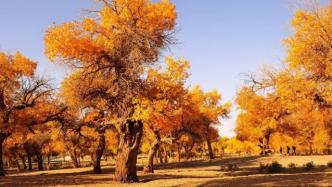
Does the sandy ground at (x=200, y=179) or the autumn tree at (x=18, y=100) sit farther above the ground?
the autumn tree at (x=18, y=100)

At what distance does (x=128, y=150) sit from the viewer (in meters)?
25.1

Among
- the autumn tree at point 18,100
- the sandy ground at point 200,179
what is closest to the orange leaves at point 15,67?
the autumn tree at point 18,100

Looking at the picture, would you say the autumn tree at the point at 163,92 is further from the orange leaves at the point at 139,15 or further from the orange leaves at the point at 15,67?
the orange leaves at the point at 15,67

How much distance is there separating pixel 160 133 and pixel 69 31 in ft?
63.8

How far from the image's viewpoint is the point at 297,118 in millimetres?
70688

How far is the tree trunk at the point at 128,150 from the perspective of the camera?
25.0 meters

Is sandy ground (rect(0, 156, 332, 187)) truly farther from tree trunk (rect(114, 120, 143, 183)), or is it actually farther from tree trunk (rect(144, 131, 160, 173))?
tree trunk (rect(144, 131, 160, 173))

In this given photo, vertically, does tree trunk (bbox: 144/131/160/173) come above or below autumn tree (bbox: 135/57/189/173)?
below

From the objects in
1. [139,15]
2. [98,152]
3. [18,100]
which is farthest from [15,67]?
[139,15]

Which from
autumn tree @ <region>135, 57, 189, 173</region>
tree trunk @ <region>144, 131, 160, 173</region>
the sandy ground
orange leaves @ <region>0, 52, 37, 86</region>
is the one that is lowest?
the sandy ground

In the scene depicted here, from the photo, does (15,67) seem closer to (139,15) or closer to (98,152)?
(98,152)

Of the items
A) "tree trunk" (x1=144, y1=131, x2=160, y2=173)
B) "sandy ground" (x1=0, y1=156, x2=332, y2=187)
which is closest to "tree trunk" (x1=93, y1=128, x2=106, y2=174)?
"tree trunk" (x1=144, y1=131, x2=160, y2=173)

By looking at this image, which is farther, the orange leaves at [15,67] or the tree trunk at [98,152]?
the tree trunk at [98,152]

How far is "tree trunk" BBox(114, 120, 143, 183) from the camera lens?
82.1 ft
